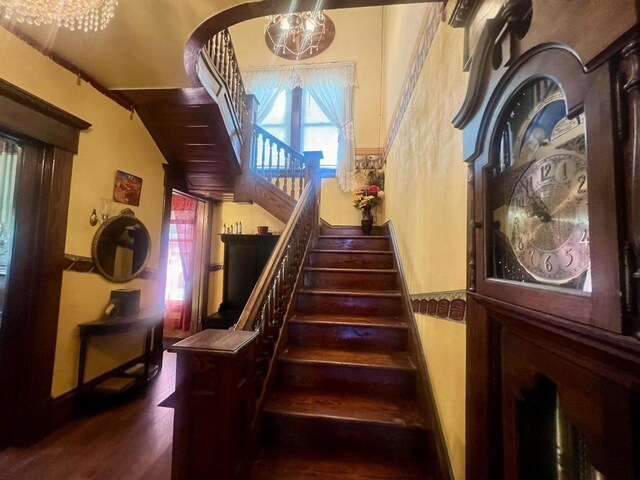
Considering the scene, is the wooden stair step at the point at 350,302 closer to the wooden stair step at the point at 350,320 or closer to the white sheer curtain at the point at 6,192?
the wooden stair step at the point at 350,320

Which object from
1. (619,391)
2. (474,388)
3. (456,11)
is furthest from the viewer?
(456,11)

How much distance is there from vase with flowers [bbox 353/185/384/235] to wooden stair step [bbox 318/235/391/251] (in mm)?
564

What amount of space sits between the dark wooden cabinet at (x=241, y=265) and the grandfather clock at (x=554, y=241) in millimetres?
3281

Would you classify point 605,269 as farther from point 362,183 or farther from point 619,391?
point 362,183

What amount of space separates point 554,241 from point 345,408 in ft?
4.78

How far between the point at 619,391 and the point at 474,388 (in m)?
0.49

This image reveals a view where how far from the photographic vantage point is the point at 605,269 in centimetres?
45

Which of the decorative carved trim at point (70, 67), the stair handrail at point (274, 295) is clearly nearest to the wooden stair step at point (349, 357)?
the stair handrail at point (274, 295)

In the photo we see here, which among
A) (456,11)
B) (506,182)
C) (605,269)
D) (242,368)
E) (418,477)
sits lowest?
(418,477)

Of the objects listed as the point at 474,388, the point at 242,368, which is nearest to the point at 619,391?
the point at 474,388

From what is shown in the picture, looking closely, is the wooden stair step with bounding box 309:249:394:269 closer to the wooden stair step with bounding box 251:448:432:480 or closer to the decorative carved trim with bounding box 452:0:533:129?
the wooden stair step with bounding box 251:448:432:480

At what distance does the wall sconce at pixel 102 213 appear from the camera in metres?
2.28

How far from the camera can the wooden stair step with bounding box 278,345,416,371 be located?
1.81 meters

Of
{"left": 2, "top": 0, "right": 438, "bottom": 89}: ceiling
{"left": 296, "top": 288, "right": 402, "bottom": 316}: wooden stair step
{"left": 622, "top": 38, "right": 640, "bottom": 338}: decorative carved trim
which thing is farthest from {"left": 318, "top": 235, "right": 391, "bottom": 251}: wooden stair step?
{"left": 622, "top": 38, "right": 640, "bottom": 338}: decorative carved trim
